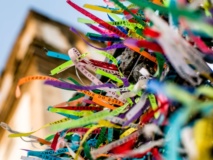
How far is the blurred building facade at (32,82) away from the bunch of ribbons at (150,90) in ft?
4.41

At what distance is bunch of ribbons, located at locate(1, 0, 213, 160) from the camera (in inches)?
20.2

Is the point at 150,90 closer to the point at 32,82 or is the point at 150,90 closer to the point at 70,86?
the point at 70,86

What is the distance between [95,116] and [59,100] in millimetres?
1978

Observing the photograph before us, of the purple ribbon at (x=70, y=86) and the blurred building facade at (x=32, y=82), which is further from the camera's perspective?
the blurred building facade at (x=32, y=82)

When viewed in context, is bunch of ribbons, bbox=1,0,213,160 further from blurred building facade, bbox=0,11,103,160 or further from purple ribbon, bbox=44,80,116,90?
blurred building facade, bbox=0,11,103,160

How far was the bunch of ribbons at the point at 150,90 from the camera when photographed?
20.2 inches

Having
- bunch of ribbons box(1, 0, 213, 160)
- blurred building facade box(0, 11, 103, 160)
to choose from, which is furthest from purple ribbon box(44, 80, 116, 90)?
blurred building facade box(0, 11, 103, 160)

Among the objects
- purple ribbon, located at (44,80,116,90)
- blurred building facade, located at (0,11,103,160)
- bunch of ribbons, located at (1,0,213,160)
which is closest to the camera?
bunch of ribbons, located at (1,0,213,160)

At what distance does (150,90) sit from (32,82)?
205cm

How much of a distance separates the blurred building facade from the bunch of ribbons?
53.0 inches

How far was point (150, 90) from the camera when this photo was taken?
0.67m

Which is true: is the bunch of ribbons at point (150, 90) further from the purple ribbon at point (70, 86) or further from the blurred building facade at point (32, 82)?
the blurred building facade at point (32, 82)

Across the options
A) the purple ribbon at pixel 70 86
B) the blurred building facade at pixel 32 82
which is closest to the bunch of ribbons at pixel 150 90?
the purple ribbon at pixel 70 86

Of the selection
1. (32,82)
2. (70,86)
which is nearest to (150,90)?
(70,86)
